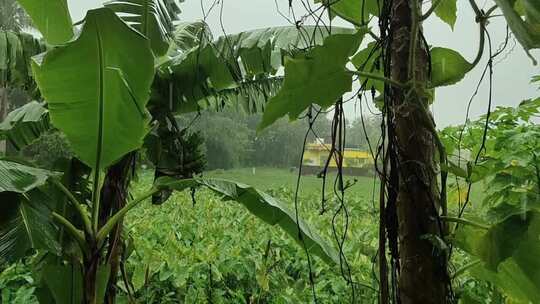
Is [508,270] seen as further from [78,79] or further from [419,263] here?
[78,79]

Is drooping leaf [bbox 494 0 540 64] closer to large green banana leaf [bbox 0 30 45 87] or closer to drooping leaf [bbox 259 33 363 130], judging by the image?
drooping leaf [bbox 259 33 363 130]

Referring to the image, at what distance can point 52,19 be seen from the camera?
814 millimetres

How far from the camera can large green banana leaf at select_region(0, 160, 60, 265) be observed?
666 mm

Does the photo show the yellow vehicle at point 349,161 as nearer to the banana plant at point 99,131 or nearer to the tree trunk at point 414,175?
the banana plant at point 99,131

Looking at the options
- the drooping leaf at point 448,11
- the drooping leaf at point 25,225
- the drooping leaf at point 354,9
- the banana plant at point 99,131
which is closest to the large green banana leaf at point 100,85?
the banana plant at point 99,131

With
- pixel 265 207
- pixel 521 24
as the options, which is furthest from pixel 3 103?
pixel 521 24

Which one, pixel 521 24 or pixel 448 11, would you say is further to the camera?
pixel 448 11

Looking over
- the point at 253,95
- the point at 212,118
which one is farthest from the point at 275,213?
the point at 253,95

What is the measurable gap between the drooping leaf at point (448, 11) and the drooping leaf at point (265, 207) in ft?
1.30

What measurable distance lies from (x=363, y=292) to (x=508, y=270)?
0.46 meters

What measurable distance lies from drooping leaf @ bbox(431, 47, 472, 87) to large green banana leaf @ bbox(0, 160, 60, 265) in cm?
58

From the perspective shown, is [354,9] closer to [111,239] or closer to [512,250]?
[512,250]

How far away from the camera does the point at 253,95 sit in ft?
4.97

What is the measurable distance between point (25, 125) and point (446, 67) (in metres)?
1.13
